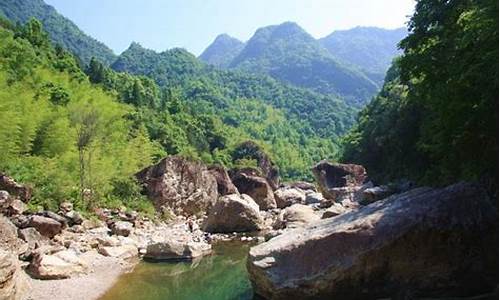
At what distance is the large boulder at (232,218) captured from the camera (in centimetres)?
2797

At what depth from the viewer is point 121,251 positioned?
69.7 ft

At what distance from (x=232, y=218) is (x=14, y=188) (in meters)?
10.7

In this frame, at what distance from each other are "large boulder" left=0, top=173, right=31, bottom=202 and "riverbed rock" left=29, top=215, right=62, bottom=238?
3783mm

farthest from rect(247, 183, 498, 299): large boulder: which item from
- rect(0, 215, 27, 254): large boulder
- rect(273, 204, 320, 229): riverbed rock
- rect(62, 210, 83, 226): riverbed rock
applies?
rect(273, 204, 320, 229): riverbed rock

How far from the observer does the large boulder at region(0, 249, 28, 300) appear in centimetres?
1288

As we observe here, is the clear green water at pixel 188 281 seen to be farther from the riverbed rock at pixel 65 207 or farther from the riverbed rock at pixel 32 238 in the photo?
the riverbed rock at pixel 65 207

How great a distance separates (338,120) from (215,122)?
187 feet

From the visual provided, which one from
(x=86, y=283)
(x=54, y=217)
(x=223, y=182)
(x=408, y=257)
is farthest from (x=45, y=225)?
(x=223, y=182)

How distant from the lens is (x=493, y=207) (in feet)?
41.0

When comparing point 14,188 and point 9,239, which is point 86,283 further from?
point 14,188

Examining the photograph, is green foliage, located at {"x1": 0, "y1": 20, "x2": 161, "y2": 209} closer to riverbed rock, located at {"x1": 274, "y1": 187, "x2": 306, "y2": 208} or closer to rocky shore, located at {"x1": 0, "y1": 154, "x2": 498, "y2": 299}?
rocky shore, located at {"x1": 0, "y1": 154, "x2": 498, "y2": 299}

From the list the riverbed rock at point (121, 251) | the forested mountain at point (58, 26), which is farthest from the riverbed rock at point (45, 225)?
the forested mountain at point (58, 26)

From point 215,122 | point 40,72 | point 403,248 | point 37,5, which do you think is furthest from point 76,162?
point 37,5

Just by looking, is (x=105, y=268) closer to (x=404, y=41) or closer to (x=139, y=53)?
(x=404, y=41)
